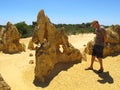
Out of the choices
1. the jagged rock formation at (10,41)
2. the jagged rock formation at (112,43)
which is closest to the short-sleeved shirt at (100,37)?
the jagged rock formation at (112,43)

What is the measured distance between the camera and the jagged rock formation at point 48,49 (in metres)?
11.1

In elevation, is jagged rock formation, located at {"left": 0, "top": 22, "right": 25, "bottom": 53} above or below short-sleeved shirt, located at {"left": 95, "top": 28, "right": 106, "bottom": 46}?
below

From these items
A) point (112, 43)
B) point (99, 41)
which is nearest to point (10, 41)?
point (112, 43)

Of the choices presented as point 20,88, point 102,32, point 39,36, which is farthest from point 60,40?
point 20,88

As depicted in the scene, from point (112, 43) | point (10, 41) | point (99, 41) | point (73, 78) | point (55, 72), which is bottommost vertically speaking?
point (73, 78)

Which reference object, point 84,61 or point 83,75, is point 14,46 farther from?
point 83,75

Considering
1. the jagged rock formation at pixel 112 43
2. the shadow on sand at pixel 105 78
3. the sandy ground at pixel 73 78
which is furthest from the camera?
the jagged rock formation at pixel 112 43

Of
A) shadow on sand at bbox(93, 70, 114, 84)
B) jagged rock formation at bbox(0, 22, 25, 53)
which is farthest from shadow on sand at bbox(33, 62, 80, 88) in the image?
jagged rock formation at bbox(0, 22, 25, 53)

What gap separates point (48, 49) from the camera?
11.3 m

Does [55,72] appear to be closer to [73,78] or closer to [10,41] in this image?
[73,78]

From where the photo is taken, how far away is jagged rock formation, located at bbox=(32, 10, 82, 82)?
11.1 meters

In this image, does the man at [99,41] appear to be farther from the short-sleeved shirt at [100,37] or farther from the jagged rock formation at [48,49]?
the jagged rock formation at [48,49]

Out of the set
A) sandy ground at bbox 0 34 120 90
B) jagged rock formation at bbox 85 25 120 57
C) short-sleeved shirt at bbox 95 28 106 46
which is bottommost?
sandy ground at bbox 0 34 120 90

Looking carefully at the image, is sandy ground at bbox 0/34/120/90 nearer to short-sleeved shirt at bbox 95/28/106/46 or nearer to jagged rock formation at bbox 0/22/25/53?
short-sleeved shirt at bbox 95/28/106/46
